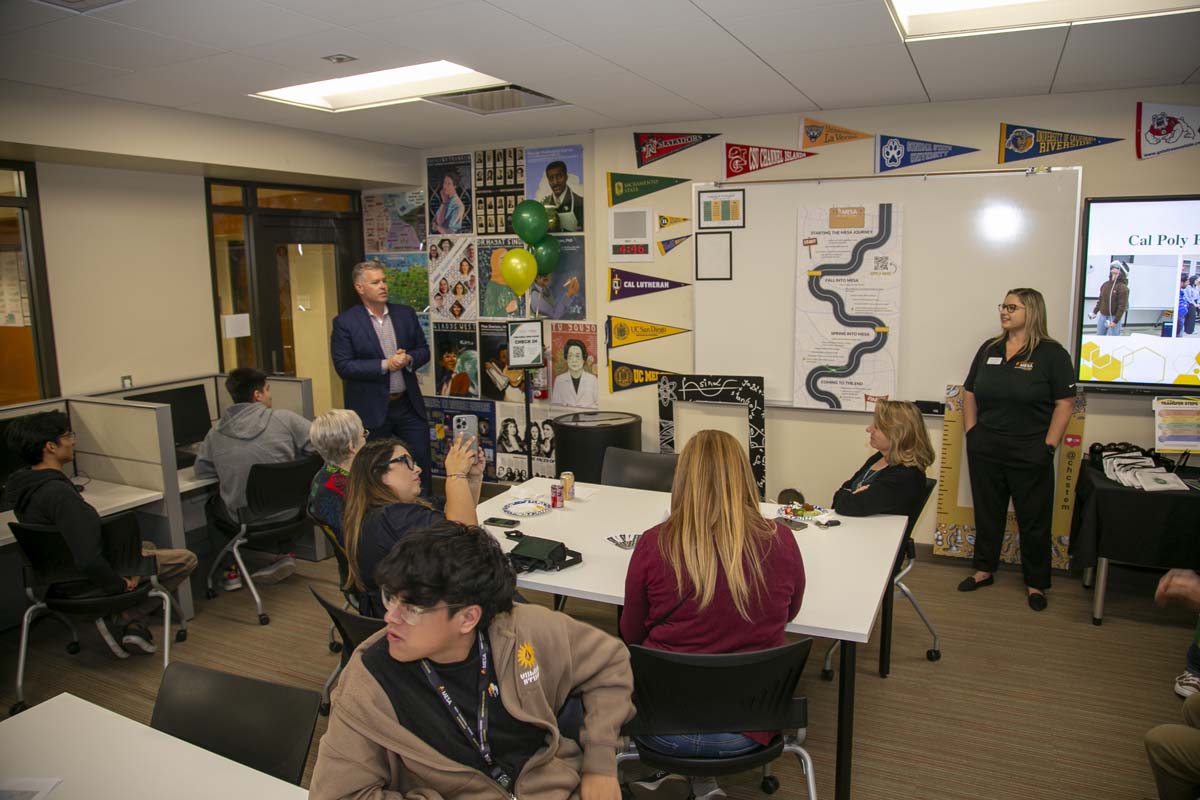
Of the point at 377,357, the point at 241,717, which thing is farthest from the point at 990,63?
the point at 241,717

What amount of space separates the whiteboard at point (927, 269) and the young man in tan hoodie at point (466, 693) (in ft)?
12.1

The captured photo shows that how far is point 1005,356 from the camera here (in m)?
4.42

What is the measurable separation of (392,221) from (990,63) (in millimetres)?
4584

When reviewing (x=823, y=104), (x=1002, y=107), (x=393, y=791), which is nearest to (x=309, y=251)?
(x=823, y=104)

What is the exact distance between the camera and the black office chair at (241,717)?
184 centimetres

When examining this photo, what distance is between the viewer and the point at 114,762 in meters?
1.84

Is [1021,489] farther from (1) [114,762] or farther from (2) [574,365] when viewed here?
(1) [114,762]

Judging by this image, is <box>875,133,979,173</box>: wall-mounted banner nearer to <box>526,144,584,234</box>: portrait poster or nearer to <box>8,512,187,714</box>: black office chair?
<box>526,144,584,234</box>: portrait poster

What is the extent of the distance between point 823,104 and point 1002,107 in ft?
3.20

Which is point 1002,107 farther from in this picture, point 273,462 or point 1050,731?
point 273,462

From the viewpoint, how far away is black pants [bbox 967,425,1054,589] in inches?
172

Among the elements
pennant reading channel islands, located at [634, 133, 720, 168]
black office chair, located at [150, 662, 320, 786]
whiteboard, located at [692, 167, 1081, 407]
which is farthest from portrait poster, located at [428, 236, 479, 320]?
black office chair, located at [150, 662, 320, 786]

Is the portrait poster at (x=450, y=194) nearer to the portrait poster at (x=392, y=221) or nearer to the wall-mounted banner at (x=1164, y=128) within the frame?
the portrait poster at (x=392, y=221)

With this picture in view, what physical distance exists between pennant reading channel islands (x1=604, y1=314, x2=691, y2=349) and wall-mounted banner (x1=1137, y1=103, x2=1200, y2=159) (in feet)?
9.25
